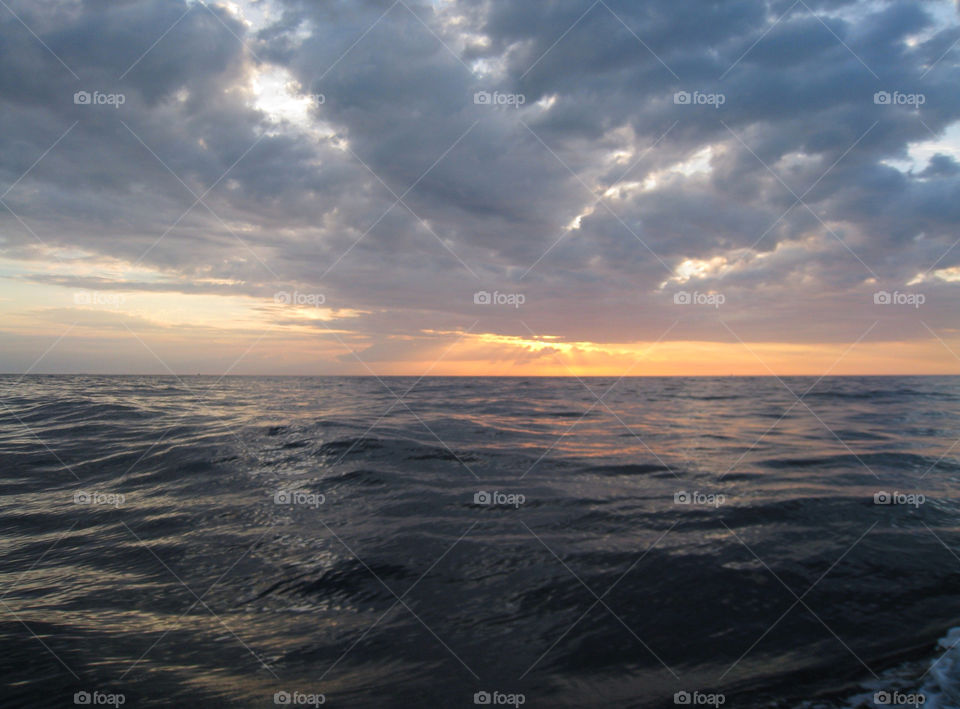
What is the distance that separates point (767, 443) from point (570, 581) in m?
14.6

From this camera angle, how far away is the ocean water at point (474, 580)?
4539 millimetres

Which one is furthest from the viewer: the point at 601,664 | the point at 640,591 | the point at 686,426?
the point at 686,426

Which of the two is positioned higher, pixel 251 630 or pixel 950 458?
pixel 950 458

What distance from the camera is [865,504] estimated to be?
10.0 metres

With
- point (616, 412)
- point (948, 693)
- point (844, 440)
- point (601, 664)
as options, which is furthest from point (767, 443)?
point (601, 664)

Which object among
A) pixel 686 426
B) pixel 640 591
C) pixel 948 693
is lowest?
pixel 948 693

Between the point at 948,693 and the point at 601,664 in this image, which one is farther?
the point at 601,664

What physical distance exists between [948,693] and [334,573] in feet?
22.4

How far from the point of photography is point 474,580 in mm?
6664

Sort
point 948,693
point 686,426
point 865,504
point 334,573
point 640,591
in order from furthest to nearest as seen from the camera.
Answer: point 686,426 → point 865,504 → point 334,573 → point 640,591 → point 948,693

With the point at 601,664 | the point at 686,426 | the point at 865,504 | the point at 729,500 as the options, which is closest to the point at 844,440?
the point at 686,426

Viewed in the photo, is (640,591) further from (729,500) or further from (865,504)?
(865,504)

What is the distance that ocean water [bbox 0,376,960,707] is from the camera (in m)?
4.54

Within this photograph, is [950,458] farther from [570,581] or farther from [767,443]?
[570,581]
